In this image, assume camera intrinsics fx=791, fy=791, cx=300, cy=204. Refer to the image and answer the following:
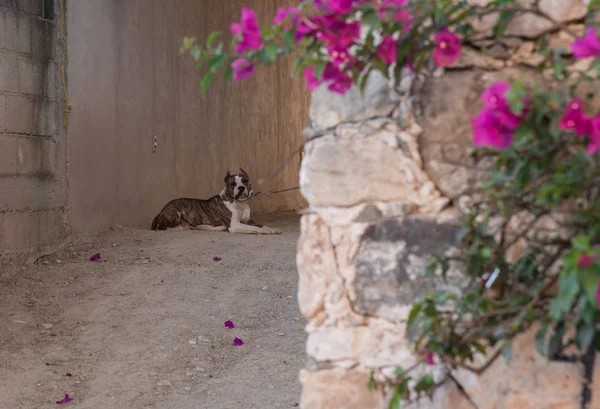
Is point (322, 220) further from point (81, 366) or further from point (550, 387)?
point (81, 366)

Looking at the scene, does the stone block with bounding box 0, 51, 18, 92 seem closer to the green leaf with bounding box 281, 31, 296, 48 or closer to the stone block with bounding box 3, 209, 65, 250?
the stone block with bounding box 3, 209, 65, 250

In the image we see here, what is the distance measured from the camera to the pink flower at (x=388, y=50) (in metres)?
1.50

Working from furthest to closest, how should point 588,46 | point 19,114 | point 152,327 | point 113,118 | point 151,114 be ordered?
1. point 151,114
2. point 113,118
3. point 19,114
4. point 152,327
5. point 588,46

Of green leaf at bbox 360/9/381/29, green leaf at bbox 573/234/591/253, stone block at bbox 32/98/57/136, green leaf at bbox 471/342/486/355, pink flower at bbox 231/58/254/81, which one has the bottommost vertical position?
green leaf at bbox 471/342/486/355

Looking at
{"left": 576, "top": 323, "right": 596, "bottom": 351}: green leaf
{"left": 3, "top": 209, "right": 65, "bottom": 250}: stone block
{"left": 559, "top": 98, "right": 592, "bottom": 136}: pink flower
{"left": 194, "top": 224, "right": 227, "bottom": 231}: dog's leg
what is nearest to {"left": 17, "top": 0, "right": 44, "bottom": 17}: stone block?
{"left": 3, "top": 209, "right": 65, "bottom": 250}: stone block

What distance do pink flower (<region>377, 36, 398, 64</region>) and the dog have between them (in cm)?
524

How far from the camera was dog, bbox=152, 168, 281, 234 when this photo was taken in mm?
6691

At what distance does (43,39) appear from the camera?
5.29 metres

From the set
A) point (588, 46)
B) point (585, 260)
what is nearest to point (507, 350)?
point (585, 260)

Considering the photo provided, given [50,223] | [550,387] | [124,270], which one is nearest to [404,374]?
[550,387]

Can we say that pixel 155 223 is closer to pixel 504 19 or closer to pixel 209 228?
pixel 209 228

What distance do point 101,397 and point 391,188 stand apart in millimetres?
2413

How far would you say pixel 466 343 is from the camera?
4.79 feet

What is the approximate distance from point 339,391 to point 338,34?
0.74m
